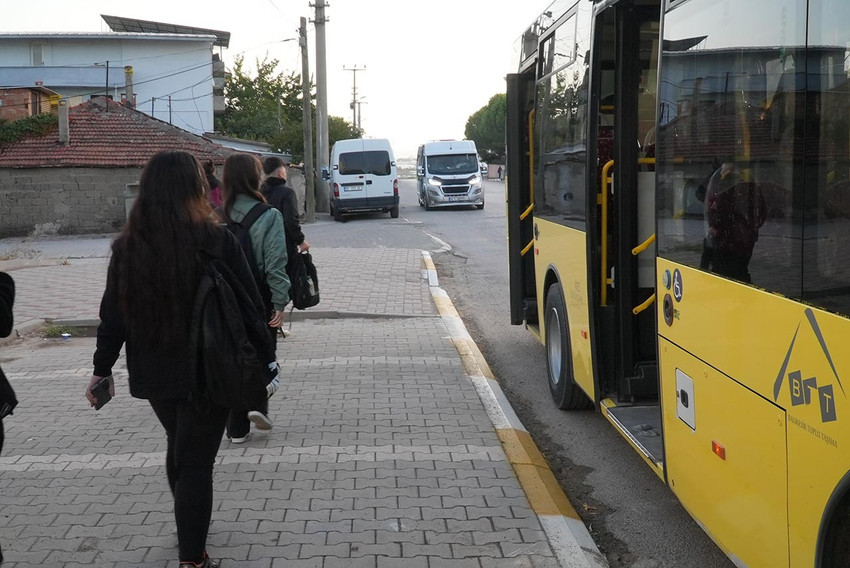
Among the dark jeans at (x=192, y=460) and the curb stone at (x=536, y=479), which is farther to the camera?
the curb stone at (x=536, y=479)

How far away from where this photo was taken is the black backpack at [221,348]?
3.61m

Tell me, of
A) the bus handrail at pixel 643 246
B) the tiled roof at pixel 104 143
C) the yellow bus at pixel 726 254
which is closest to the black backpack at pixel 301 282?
the yellow bus at pixel 726 254

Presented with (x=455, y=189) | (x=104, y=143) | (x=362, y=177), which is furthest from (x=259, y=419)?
(x=455, y=189)

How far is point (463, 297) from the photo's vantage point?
1359 centimetres

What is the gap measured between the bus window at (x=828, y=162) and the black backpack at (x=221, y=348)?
2093mm

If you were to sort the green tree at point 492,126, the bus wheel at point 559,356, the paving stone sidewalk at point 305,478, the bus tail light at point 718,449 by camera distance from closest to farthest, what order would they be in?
the bus tail light at point 718,449
the paving stone sidewalk at point 305,478
the bus wheel at point 559,356
the green tree at point 492,126

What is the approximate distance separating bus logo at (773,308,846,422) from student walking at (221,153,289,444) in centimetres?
360

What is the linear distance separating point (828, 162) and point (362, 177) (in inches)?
1135

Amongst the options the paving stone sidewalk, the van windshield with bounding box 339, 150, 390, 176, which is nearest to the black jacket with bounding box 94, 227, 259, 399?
the paving stone sidewalk

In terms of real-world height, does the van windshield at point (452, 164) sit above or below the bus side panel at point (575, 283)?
above

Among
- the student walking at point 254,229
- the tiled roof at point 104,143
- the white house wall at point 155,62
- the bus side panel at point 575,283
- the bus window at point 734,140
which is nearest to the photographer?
the bus window at point 734,140

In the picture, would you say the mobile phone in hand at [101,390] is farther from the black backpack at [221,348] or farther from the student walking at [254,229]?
the student walking at [254,229]

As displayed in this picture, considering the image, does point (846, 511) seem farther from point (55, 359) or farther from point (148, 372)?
point (55, 359)

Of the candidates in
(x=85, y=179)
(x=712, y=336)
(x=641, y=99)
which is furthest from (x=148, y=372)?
(x=85, y=179)
